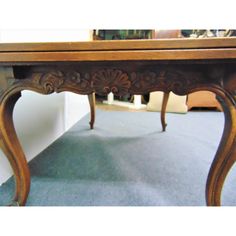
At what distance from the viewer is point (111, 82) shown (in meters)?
0.52

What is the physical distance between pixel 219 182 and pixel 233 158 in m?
0.09

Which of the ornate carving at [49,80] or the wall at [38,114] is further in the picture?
the wall at [38,114]

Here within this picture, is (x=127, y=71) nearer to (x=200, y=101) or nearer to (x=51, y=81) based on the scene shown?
(x=51, y=81)

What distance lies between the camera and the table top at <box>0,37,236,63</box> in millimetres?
419

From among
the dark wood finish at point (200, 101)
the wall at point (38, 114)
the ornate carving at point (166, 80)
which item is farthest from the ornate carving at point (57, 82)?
the dark wood finish at point (200, 101)

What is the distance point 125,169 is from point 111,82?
514 mm

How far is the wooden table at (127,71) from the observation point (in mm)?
428

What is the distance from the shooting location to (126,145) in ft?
3.83

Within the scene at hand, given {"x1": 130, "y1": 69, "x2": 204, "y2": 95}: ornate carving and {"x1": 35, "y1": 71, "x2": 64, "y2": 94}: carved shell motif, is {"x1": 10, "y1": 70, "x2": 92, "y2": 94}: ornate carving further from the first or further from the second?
{"x1": 130, "y1": 69, "x2": 204, "y2": 95}: ornate carving

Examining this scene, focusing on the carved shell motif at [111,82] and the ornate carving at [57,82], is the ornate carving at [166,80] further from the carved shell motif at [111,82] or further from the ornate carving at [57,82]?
the ornate carving at [57,82]

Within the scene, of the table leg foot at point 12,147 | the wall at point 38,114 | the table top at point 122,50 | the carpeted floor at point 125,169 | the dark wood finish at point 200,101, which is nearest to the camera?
the table top at point 122,50

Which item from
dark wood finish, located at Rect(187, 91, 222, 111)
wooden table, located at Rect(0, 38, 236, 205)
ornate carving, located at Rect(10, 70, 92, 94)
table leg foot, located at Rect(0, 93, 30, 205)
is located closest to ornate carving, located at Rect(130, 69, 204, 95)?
wooden table, located at Rect(0, 38, 236, 205)

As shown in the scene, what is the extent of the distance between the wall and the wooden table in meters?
A: 0.33

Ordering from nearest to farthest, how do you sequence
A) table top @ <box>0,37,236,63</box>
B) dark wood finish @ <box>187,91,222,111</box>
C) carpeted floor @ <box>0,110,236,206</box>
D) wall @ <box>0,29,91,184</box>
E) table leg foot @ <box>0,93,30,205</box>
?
table top @ <box>0,37,236,63</box>, table leg foot @ <box>0,93,30,205</box>, carpeted floor @ <box>0,110,236,206</box>, wall @ <box>0,29,91,184</box>, dark wood finish @ <box>187,91,222,111</box>
